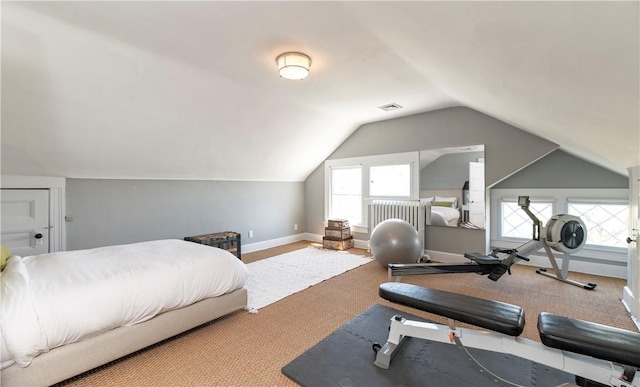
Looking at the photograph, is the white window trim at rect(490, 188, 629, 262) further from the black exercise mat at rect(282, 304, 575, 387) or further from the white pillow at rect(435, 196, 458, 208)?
the black exercise mat at rect(282, 304, 575, 387)

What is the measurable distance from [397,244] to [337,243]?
1592 mm

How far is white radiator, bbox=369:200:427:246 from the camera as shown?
14.6 feet

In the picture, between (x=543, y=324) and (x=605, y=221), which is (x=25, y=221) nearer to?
(x=543, y=324)

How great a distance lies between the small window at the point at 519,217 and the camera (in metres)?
3.96

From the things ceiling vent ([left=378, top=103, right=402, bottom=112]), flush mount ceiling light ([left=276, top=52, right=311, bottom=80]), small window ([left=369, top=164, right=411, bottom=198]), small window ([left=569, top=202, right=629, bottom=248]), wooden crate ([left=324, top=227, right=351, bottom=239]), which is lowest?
wooden crate ([left=324, top=227, right=351, bottom=239])

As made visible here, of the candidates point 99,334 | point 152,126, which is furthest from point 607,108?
point 152,126

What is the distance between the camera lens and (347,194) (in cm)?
557

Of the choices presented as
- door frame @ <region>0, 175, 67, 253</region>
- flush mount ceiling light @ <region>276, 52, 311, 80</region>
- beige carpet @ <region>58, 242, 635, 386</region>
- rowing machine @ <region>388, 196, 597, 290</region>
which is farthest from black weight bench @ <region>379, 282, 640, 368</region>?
door frame @ <region>0, 175, 67, 253</region>

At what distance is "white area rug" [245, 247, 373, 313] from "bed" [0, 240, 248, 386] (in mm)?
548

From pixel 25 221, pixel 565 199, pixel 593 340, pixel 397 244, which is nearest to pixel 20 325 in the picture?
pixel 25 221

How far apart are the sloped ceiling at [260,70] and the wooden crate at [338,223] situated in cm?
222

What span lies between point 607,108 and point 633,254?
2.00 metres

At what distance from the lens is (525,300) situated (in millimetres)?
2816

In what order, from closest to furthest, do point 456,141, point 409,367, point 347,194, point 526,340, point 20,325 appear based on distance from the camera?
1. point 20,325
2. point 526,340
3. point 409,367
4. point 456,141
5. point 347,194
